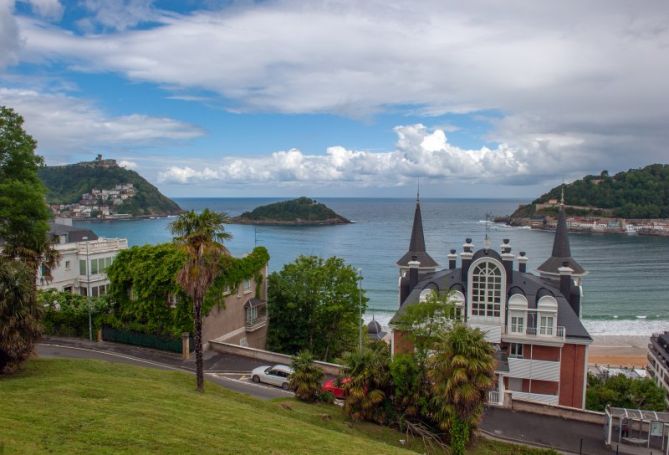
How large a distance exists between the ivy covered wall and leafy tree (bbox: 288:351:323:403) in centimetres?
958

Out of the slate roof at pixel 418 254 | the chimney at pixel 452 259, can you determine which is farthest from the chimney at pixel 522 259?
the slate roof at pixel 418 254

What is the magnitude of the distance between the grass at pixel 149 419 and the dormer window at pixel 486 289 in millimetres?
9959

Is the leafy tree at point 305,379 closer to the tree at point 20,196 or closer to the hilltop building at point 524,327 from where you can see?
the hilltop building at point 524,327

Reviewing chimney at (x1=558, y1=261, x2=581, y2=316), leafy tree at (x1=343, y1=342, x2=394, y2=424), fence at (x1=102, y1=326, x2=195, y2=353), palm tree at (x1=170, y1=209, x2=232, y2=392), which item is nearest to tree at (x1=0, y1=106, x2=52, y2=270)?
fence at (x1=102, y1=326, x2=195, y2=353)

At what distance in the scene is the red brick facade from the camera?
29547 millimetres

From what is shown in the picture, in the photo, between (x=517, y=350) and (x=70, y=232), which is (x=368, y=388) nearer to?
(x=517, y=350)

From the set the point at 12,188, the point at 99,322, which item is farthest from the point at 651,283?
the point at 12,188

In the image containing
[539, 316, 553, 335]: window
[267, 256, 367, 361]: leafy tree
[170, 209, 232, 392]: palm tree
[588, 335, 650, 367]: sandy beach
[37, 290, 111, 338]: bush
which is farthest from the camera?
[588, 335, 650, 367]: sandy beach

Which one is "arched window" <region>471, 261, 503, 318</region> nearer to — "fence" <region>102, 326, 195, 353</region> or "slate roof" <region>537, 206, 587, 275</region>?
"slate roof" <region>537, 206, 587, 275</region>

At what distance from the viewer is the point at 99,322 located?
3309 centimetres

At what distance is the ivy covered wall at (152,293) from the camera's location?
102ft

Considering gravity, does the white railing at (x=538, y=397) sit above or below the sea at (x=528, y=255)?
above

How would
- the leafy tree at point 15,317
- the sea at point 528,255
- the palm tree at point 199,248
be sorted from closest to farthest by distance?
the leafy tree at point 15,317 < the palm tree at point 199,248 < the sea at point 528,255

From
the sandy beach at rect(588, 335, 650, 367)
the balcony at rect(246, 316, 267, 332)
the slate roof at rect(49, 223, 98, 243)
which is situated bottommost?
the sandy beach at rect(588, 335, 650, 367)
